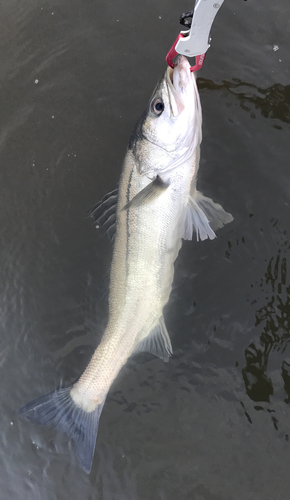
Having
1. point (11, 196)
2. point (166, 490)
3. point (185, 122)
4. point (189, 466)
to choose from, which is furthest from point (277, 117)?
point (166, 490)

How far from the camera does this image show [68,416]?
2.53m

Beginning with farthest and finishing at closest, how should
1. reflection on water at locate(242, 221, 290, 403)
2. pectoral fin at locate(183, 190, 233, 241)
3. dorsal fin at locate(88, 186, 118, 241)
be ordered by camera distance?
1. reflection on water at locate(242, 221, 290, 403)
2. dorsal fin at locate(88, 186, 118, 241)
3. pectoral fin at locate(183, 190, 233, 241)

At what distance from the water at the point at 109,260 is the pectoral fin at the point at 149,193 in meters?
0.75

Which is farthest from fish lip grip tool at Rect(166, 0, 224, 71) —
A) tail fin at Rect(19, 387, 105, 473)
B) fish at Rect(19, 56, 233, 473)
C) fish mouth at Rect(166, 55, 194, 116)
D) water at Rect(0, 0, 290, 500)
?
tail fin at Rect(19, 387, 105, 473)

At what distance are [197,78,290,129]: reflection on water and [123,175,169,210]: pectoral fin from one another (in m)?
1.25

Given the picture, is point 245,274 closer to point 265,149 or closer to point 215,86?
point 265,149

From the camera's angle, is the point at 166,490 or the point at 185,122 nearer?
the point at 185,122

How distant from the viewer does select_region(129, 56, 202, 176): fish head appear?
2.39 metres

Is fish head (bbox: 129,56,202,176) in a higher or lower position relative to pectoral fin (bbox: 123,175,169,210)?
higher

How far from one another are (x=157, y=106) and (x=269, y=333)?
1889 millimetres

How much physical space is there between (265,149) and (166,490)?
2.85 meters

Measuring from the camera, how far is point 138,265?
2.63 m

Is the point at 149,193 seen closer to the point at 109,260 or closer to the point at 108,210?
the point at 108,210

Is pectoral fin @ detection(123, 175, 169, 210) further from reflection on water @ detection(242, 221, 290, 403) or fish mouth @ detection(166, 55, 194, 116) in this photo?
reflection on water @ detection(242, 221, 290, 403)
